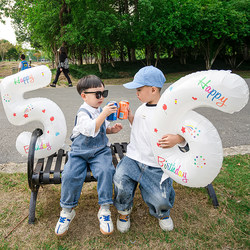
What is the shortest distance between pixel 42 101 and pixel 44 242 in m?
1.35

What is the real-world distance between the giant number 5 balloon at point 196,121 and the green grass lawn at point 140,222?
55 cm

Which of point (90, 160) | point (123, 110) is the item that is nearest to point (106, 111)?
point (123, 110)

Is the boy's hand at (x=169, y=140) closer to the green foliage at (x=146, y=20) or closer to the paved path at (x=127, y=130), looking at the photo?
the paved path at (x=127, y=130)

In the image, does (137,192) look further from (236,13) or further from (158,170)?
(236,13)

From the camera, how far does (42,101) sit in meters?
2.40

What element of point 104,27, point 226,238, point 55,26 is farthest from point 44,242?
point 55,26

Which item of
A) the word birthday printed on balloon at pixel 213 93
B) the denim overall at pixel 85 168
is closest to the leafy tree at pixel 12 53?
the denim overall at pixel 85 168

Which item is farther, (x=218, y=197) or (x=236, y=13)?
(x=236, y=13)

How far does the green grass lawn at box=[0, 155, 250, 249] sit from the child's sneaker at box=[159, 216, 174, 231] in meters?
0.04

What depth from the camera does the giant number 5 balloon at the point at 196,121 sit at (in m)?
1.47

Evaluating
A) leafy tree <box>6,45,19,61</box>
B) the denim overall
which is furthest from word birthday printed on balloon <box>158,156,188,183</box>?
leafy tree <box>6,45,19,61</box>

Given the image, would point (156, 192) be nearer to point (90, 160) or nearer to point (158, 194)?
point (158, 194)

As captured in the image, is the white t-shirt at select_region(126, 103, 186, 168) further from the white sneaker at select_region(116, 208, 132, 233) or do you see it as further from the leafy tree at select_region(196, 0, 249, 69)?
the leafy tree at select_region(196, 0, 249, 69)

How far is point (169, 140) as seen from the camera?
180 cm
